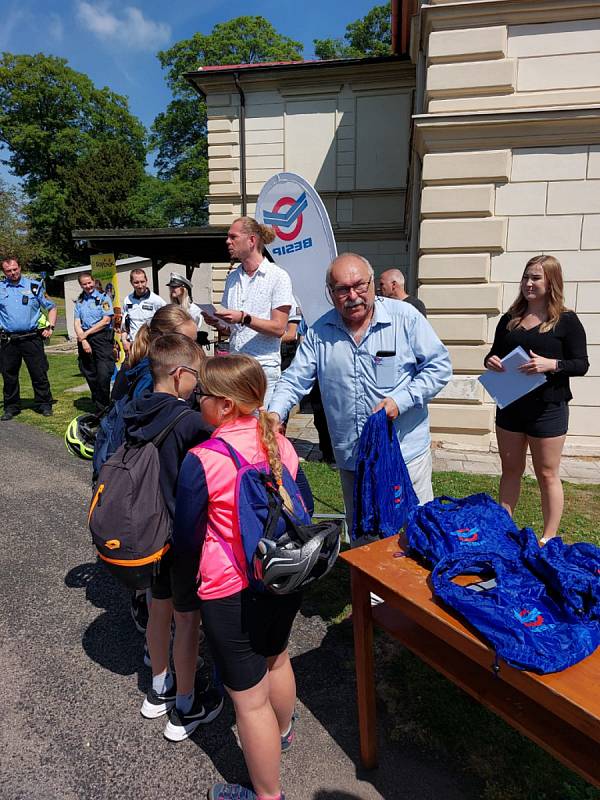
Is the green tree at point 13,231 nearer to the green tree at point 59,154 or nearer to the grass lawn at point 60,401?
the green tree at point 59,154

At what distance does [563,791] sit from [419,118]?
6.35 meters

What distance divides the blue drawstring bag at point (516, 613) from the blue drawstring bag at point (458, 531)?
0.08 metres

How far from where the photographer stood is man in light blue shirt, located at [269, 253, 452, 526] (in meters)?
2.50

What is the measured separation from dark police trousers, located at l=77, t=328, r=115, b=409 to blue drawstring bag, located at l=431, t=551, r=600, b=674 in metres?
7.30

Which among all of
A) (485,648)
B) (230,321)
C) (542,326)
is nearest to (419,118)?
(542,326)

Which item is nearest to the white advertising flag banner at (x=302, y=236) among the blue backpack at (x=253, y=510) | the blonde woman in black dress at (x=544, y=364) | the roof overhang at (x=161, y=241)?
the blonde woman in black dress at (x=544, y=364)

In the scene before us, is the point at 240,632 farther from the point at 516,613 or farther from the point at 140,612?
the point at 140,612

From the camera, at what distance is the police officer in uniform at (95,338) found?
314 inches

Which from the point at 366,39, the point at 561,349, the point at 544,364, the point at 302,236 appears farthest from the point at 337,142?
the point at 366,39

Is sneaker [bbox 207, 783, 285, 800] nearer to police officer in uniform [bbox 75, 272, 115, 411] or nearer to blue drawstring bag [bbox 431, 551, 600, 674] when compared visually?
blue drawstring bag [bbox 431, 551, 600, 674]

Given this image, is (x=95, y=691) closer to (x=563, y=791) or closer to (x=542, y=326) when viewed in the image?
(x=563, y=791)

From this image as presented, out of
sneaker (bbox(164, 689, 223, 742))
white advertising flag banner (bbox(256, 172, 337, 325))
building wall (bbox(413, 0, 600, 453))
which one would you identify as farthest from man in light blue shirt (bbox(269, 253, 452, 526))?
building wall (bbox(413, 0, 600, 453))

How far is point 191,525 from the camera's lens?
171 centimetres

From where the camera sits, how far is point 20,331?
7785 mm
